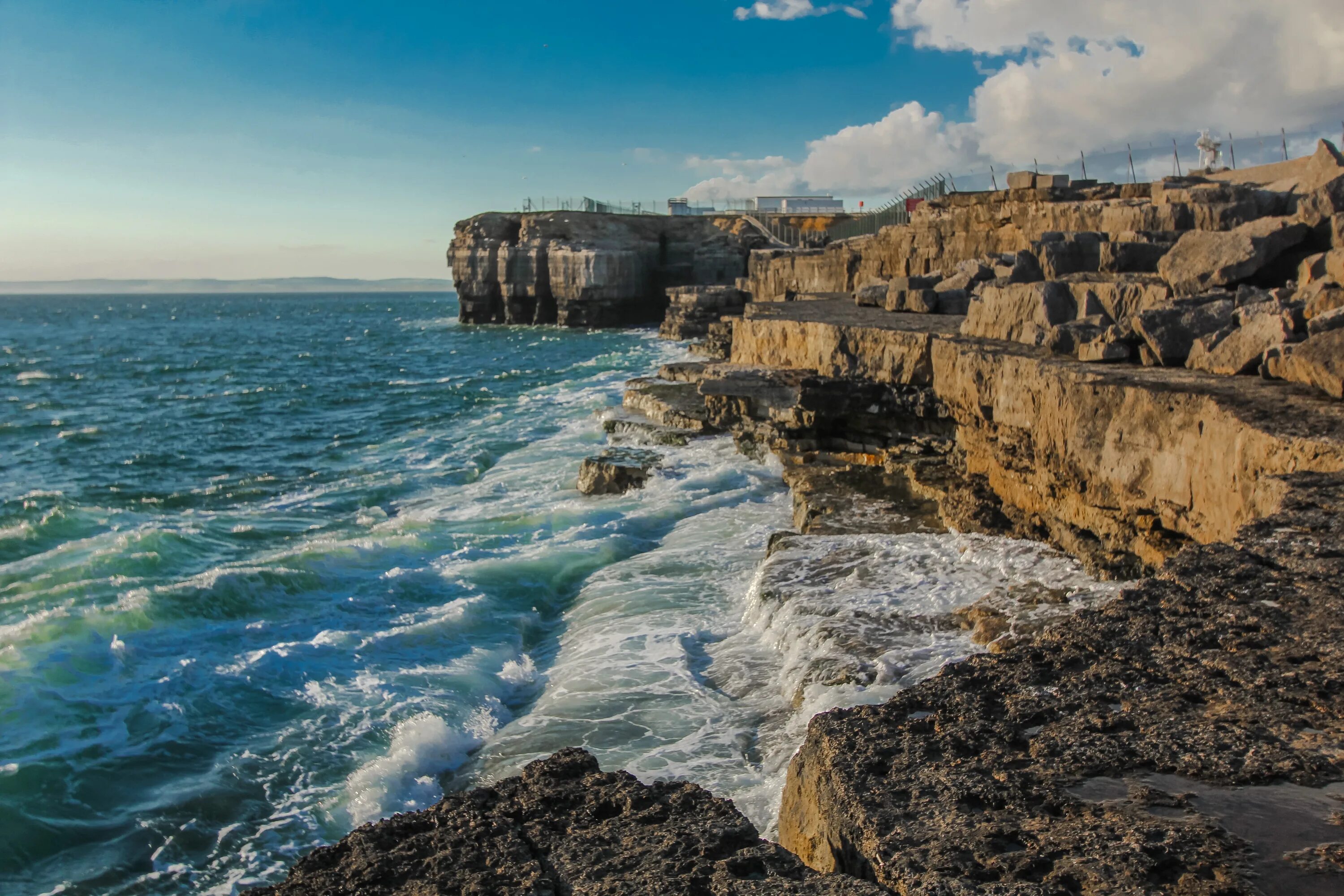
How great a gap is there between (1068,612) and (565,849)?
514 cm

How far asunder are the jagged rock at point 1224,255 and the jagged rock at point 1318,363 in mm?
3291

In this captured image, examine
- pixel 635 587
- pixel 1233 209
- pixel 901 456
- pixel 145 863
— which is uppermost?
pixel 1233 209

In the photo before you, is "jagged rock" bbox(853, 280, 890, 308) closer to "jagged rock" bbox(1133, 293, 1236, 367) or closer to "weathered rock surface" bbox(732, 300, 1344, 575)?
"weathered rock surface" bbox(732, 300, 1344, 575)

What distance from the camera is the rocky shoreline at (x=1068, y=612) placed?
114 inches

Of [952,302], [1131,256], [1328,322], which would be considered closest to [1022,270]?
[952,302]

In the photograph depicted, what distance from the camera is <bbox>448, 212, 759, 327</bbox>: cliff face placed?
60.6 meters

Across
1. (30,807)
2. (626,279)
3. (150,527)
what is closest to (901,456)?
(30,807)

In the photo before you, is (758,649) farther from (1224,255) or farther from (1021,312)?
(1224,255)

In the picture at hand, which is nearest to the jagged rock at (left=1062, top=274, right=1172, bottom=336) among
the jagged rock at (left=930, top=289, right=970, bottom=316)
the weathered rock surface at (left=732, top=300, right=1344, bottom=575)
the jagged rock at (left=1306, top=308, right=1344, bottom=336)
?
the weathered rock surface at (left=732, top=300, right=1344, bottom=575)

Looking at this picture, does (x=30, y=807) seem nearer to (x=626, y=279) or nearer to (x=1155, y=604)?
(x=1155, y=604)

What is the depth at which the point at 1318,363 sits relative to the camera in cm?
661

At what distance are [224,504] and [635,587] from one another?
1042cm

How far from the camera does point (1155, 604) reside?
4340 millimetres

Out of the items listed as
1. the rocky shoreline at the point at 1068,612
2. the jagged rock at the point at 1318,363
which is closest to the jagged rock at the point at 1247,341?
the rocky shoreline at the point at 1068,612
